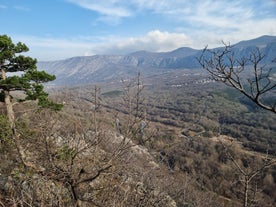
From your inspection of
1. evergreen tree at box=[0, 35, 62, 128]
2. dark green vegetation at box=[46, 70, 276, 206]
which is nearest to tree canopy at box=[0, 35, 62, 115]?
evergreen tree at box=[0, 35, 62, 128]

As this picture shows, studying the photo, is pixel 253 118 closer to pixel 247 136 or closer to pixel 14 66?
pixel 247 136

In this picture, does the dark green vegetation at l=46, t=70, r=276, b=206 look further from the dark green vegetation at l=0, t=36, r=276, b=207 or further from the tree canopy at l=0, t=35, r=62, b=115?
the tree canopy at l=0, t=35, r=62, b=115

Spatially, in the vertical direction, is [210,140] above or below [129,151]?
below

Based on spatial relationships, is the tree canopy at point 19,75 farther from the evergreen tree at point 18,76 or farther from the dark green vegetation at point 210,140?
the dark green vegetation at point 210,140

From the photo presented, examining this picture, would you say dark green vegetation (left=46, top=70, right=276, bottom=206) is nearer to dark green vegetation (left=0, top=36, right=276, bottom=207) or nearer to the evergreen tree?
dark green vegetation (left=0, top=36, right=276, bottom=207)

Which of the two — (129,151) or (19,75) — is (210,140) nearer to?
(19,75)

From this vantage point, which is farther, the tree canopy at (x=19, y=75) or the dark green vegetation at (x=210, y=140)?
the tree canopy at (x=19, y=75)

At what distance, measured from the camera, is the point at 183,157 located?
6175cm

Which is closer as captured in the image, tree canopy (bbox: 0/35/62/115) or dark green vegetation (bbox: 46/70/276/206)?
dark green vegetation (bbox: 46/70/276/206)

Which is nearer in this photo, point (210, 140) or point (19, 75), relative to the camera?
point (19, 75)

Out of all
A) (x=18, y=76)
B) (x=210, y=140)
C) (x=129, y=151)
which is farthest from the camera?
(x=210, y=140)

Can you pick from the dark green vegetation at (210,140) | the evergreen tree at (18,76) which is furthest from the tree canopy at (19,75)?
the dark green vegetation at (210,140)

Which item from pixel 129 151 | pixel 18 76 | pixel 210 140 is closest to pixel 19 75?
pixel 18 76

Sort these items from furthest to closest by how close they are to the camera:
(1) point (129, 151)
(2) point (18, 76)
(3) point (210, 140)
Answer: (3) point (210, 140) → (2) point (18, 76) → (1) point (129, 151)
